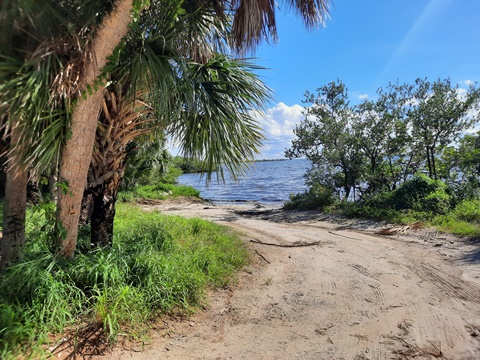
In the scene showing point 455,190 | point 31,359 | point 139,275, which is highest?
point 455,190

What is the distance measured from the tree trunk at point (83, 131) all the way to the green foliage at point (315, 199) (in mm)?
10829

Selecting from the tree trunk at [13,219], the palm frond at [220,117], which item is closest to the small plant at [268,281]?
the palm frond at [220,117]

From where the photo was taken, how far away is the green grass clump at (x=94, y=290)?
2557mm

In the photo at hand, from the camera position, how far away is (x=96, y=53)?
296 cm

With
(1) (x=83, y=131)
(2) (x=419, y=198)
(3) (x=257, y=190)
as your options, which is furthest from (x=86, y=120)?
(3) (x=257, y=190)

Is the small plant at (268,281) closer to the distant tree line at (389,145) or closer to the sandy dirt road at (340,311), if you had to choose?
the sandy dirt road at (340,311)

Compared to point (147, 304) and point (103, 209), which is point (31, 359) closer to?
point (147, 304)

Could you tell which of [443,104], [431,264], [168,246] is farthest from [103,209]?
[443,104]

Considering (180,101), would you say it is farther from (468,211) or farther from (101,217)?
(468,211)

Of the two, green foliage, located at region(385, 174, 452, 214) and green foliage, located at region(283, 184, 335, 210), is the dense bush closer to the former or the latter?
green foliage, located at region(385, 174, 452, 214)

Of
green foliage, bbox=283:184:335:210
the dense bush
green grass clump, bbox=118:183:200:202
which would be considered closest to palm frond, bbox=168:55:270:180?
the dense bush

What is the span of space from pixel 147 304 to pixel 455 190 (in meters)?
11.1

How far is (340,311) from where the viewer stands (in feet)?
11.4

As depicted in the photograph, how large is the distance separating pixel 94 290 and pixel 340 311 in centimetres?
269
